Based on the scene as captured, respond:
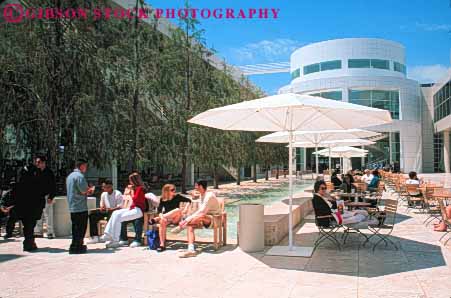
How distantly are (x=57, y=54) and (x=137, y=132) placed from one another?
158 inches

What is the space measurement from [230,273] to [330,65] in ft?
162

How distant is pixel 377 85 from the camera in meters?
48.6

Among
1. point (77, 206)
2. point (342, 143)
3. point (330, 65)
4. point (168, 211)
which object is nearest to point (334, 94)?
point (330, 65)

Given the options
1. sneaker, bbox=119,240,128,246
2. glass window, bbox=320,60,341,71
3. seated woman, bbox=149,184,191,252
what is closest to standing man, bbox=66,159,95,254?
sneaker, bbox=119,240,128,246

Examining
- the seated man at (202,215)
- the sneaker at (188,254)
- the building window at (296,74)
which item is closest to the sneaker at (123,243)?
the seated man at (202,215)

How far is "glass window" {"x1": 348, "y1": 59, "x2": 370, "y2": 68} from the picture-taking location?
51.1 metres

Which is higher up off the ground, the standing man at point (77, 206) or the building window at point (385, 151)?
the building window at point (385, 151)

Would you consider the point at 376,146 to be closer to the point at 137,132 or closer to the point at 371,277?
the point at 137,132

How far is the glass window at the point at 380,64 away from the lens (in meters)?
51.2

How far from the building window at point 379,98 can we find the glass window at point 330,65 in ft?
14.4

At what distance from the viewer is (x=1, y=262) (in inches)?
267

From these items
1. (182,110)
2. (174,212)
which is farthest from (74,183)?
(182,110)

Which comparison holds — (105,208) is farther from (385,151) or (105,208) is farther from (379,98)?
(379,98)

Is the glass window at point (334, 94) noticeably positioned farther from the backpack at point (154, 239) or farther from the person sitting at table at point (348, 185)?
the backpack at point (154, 239)
